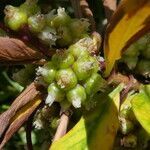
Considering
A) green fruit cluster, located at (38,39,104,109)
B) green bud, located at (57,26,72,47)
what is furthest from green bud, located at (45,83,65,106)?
green bud, located at (57,26,72,47)

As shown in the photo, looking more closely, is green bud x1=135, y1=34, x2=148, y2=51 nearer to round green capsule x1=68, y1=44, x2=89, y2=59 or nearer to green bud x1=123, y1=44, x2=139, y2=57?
green bud x1=123, y1=44, x2=139, y2=57

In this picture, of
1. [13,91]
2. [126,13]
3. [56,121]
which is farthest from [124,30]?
[13,91]

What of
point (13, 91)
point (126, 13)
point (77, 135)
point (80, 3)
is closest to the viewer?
point (126, 13)

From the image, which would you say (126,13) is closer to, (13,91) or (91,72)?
(91,72)

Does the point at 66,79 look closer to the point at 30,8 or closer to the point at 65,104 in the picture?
the point at 65,104

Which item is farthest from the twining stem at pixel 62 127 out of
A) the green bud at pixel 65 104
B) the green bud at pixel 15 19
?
the green bud at pixel 15 19

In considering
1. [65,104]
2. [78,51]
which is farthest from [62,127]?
[78,51]

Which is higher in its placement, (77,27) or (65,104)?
(77,27)
